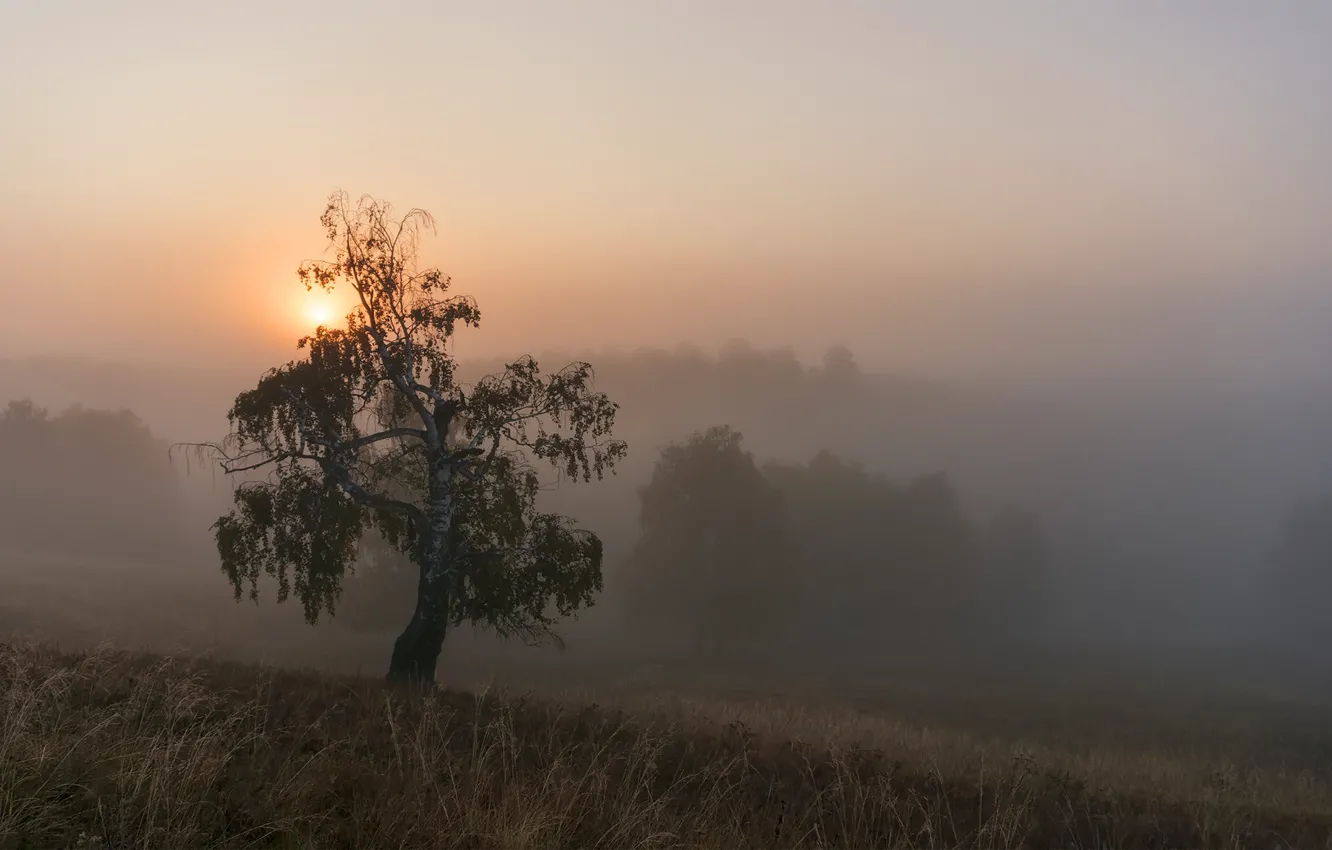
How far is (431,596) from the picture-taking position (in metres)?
16.2

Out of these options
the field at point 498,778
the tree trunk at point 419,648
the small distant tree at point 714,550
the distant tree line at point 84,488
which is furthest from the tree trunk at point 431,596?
the distant tree line at point 84,488

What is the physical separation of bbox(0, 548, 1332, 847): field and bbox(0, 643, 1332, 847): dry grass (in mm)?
32

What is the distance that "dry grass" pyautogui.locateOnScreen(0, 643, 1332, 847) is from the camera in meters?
5.42

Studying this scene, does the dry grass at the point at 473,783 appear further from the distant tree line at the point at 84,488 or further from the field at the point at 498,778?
the distant tree line at the point at 84,488

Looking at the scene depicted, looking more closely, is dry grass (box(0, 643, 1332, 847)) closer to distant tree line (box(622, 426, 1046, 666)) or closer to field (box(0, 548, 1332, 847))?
field (box(0, 548, 1332, 847))

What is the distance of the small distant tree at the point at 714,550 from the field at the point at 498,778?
20.3 m

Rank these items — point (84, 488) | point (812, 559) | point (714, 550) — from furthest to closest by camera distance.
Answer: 1. point (84, 488)
2. point (812, 559)
3. point (714, 550)

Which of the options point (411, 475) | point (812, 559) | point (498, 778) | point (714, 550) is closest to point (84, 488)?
point (714, 550)

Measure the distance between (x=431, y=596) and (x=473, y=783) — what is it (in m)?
9.95

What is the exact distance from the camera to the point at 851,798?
9.45m

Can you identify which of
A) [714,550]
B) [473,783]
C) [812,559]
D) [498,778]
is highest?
[473,783]

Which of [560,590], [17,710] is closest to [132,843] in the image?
[17,710]

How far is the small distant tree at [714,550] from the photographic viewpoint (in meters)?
44.8

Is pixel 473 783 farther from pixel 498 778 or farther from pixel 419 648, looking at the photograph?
pixel 419 648
